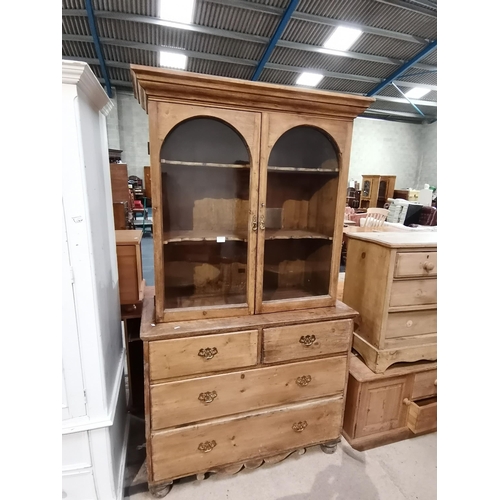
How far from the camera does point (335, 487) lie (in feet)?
4.81

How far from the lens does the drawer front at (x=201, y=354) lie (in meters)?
1.23

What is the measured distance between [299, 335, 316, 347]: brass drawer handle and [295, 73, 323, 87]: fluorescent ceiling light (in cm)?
662

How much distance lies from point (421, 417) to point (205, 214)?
1.70 metres

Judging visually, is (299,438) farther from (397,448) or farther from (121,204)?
(121,204)

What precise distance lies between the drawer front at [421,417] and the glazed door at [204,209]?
1.20 metres

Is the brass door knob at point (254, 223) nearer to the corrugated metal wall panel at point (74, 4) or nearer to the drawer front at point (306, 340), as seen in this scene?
the drawer front at point (306, 340)

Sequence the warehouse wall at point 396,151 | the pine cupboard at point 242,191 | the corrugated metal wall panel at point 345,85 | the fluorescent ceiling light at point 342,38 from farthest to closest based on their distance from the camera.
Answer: the warehouse wall at point 396,151 → the corrugated metal wall panel at point 345,85 → the fluorescent ceiling light at point 342,38 → the pine cupboard at point 242,191

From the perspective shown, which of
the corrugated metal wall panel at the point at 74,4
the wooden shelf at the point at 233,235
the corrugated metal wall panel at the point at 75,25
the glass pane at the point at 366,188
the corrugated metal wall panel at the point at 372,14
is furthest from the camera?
the glass pane at the point at 366,188

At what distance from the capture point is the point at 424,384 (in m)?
1.76

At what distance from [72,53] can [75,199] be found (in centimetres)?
639

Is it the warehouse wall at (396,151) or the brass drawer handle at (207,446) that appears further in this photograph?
the warehouse wall at (396,151)

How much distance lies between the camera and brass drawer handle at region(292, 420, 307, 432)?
152 centimetres

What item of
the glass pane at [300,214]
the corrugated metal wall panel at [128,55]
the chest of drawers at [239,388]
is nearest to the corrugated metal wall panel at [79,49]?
the corrugated metal wall panel at [128,55]
